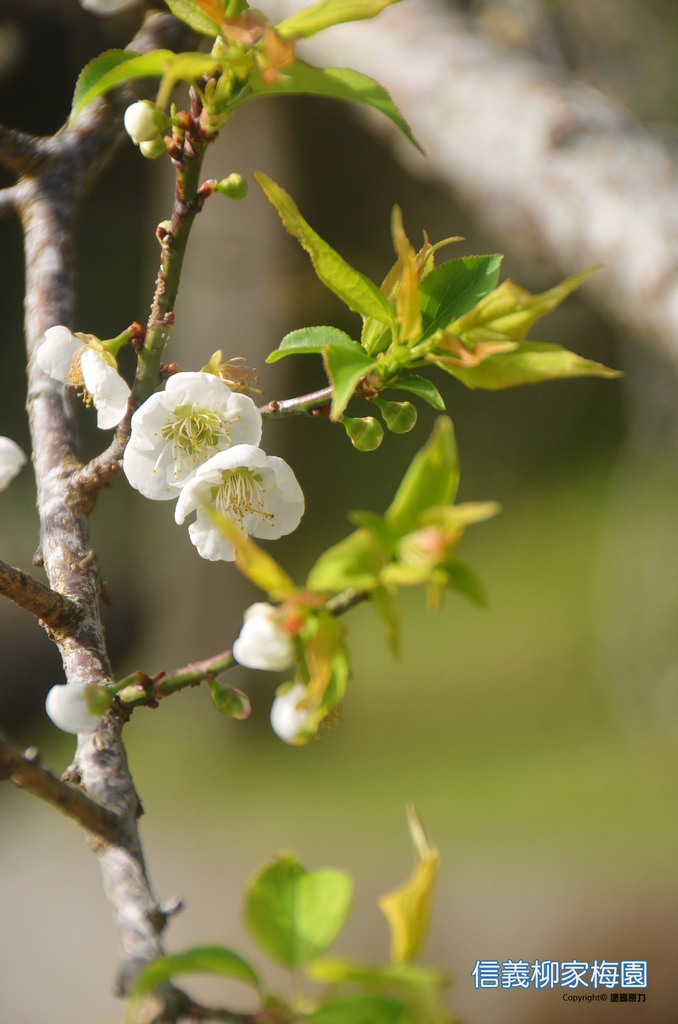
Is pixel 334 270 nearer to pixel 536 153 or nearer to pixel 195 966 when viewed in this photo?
pixel 195 966

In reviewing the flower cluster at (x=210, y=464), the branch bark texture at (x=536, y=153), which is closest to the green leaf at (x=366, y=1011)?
the flower cluster at (x=210, y=464)

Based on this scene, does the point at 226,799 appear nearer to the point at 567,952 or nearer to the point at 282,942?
the point at 567,952

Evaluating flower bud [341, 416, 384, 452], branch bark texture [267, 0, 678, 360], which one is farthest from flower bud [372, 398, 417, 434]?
branch bark texture [267, 0, 678, 360]

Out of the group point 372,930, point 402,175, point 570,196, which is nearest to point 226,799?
point 372,930

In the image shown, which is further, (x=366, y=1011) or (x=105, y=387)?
(x=105, y=387)

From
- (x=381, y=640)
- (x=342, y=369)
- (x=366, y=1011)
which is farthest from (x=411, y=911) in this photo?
(x=381, y=640)

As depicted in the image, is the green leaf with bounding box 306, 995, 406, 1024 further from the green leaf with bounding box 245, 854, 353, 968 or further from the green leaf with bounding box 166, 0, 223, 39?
the green leaf with bounding box 166, 0, 223, 39
